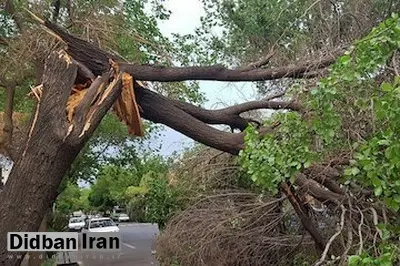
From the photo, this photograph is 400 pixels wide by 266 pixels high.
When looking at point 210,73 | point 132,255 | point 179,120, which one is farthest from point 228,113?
point 132,255

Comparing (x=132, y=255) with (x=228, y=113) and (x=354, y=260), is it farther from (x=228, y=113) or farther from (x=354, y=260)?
(x=354, y=260)

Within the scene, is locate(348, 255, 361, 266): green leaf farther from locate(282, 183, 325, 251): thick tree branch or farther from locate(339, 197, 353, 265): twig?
locate(282, 183, 325, 251): thick tree branch

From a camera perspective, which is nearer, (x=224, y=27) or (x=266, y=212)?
(x=266, y=212)

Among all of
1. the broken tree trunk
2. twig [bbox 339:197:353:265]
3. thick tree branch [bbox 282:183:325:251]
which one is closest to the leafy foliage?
twig [bbox 339:197:353:265]

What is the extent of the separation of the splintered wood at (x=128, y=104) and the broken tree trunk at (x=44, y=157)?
584 mm

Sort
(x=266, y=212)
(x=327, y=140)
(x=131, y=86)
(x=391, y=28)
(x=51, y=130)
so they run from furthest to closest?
(x=266, y=212)
(x=131, y=86)
(x=51, y=130)
(x=327, y=140)
(x=391, y=28)

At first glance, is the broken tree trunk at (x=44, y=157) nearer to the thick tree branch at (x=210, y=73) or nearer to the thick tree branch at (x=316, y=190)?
the thick tree branch at (x=210, y=73)

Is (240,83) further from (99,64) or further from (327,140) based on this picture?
(327,140)

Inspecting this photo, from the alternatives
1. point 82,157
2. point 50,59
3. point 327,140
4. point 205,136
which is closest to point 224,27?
point 82,157

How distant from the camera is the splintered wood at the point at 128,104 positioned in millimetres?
5746

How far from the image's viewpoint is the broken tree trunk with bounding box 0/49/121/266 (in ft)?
16.2

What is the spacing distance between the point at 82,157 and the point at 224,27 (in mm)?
4824

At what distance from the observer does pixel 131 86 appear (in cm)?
577

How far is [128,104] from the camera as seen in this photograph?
5.78m
